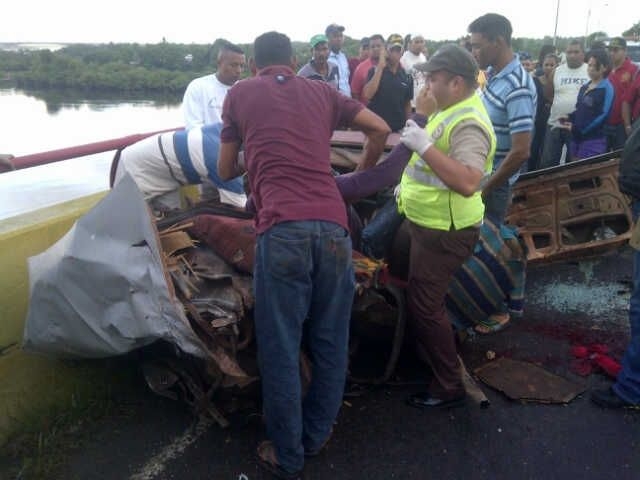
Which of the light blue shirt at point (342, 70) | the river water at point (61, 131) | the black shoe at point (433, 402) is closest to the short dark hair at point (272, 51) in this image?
the river water at point (61, 131)

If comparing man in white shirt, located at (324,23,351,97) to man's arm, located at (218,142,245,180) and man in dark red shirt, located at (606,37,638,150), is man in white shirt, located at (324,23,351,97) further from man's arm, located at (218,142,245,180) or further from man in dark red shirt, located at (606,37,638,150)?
man's arm, located at (218,142,245,180)

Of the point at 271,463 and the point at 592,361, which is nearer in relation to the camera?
the point at 271,463

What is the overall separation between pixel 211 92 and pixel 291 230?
291 centimetres

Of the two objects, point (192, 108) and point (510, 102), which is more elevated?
point (510, 102)

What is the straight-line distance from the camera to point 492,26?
3586 mm

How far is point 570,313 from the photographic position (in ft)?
13.9

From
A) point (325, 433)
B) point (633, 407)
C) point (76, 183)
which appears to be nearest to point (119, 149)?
point (76, 183)

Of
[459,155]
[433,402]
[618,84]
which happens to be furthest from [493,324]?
[618,84]

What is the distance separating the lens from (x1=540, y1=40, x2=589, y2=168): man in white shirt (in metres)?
6.80

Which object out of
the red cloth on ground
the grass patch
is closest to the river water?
the grass patch

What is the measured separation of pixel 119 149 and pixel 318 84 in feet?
5.69

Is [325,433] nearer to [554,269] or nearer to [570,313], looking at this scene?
[570,313]

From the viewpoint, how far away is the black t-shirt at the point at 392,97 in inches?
264

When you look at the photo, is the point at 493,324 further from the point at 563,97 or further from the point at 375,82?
the point at 563,97
